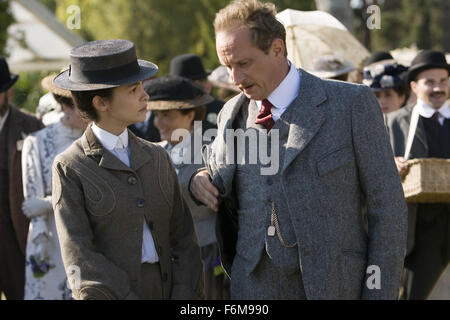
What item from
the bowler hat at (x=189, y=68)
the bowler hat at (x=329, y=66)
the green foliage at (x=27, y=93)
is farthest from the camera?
the green foliage at (x=27, y=93)

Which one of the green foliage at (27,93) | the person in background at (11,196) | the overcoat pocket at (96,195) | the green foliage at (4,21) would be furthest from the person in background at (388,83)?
the green foliage at (27,93)

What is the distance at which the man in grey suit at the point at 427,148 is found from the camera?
5.70 meters

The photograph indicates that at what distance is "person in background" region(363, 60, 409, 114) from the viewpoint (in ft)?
21.8

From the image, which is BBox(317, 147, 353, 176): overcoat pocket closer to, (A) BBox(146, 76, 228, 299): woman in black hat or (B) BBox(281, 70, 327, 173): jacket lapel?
(B) BBox(281, 70, 327, 173): jacket lapel

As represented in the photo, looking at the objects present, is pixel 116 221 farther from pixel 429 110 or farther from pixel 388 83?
pixel 388 83

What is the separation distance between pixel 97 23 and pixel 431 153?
24.9 metres

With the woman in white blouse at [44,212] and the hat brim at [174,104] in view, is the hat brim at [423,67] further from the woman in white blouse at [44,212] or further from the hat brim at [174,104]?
the woman in white blouse at [44,212]

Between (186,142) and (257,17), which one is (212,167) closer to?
(257,17)

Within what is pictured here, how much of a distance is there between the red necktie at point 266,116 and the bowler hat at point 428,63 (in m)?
2.95

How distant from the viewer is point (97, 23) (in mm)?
29203

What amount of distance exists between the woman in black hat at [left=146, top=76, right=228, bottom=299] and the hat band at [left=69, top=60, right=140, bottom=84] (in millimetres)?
1703

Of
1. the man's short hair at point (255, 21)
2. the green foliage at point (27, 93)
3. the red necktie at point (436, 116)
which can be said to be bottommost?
the red necktie at point (436, 116)

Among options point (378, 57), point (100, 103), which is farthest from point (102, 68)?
point (378, 57)

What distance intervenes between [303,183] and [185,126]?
239 centimetres
